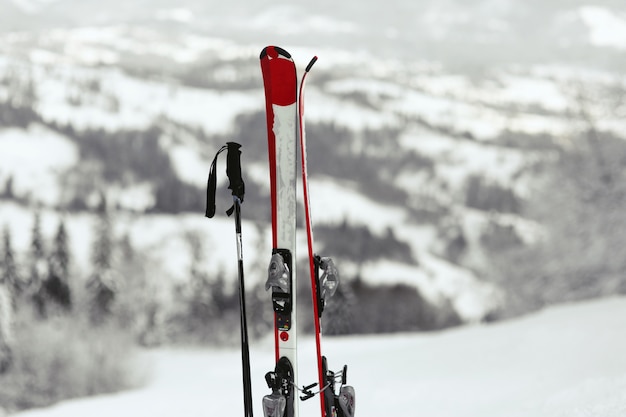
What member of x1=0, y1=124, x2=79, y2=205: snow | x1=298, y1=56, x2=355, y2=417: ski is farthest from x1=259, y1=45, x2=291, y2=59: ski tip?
x1=0, y1=124, x2=79, y2=205: snow

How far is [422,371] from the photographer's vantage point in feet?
30.4

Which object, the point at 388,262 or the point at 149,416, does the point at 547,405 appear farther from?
the point at 388,262

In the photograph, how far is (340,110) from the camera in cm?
5925

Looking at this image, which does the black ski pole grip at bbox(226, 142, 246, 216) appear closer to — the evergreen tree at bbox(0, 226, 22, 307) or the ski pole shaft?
the ski pole shaft

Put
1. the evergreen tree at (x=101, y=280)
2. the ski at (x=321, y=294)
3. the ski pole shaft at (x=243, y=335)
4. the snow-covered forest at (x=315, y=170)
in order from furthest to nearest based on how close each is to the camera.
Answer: the evergreen tree at (x=101, y=280) < the snow-covered forest at (x=315, y=170) < the ski at (x=321, y=294) < the ski pole shaft at (x=243, y=335)

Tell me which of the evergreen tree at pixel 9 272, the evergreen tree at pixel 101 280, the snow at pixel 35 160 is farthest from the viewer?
the snow at pixel 35 160

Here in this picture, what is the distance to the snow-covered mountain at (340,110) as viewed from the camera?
43.7 m

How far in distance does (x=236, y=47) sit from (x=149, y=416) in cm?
5974

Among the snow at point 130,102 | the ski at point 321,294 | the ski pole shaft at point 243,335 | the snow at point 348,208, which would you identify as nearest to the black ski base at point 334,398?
the ski at point 321,294

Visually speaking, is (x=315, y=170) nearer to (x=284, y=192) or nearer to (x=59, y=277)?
(x=59, y=277)

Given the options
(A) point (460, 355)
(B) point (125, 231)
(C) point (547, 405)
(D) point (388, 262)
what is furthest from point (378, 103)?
(C) point (547, 405)

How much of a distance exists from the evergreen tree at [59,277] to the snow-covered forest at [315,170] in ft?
0.44

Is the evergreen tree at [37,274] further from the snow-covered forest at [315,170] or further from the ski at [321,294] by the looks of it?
the ski at [321,294]

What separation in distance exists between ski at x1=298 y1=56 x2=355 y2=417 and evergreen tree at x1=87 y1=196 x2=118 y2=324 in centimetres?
2732
